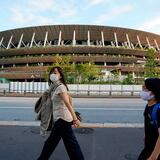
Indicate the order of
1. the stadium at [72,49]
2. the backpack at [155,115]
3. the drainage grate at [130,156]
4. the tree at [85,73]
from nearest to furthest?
the backpack at [155,115] < the drainage grate at [130,156] < the tree at [85,73] < the stadium at [72,49]

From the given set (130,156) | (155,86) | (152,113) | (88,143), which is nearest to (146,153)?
(152,113)

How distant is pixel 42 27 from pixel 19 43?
883cm

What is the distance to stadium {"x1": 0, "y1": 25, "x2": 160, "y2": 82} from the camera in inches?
2943

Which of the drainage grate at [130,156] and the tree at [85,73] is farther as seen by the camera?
the tree at [85,73]

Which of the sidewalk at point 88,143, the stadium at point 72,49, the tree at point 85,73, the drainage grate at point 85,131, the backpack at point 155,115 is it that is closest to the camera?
the backpack at point 155,115

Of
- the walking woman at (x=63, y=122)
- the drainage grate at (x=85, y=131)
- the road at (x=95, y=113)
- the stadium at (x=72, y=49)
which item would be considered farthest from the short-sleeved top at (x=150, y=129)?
the stadium at (x=72, y=49)

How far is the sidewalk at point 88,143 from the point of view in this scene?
22.4 feet

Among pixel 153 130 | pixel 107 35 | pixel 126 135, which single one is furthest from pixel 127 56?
pixel 153 130

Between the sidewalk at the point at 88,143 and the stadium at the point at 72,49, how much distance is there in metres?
59.1

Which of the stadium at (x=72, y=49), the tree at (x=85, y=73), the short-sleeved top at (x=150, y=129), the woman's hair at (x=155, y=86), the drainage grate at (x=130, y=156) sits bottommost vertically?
the drainage grate at (x=130, y=156)

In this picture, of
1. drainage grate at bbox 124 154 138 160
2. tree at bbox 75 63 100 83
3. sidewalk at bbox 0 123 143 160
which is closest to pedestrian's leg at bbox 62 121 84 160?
sidewalk at bbox 0 123 143 160

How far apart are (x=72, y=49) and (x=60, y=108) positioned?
72.7m

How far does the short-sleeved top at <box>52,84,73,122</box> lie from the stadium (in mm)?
62971

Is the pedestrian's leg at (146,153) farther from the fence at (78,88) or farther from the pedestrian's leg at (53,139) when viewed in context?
the fence at (78,88)
